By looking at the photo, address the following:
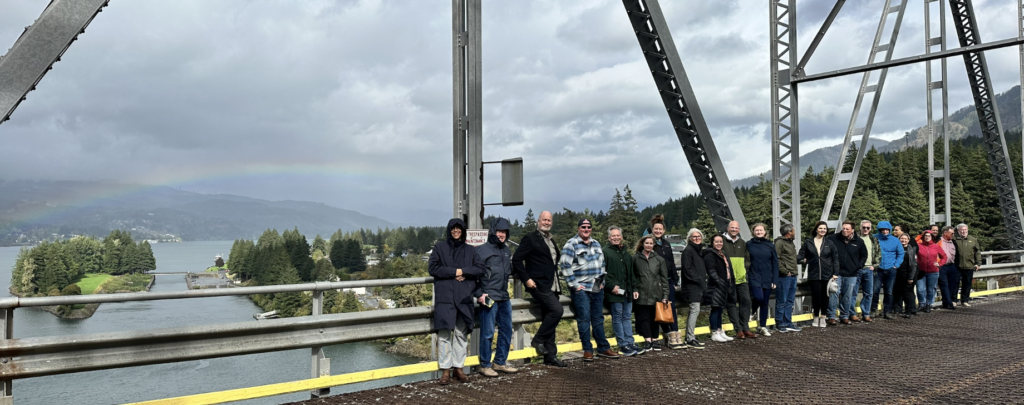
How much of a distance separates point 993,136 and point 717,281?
19157mm

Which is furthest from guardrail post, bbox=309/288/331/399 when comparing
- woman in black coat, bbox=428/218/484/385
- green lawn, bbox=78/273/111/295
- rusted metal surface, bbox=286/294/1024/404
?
green lawn, bbox=78/273/111/295

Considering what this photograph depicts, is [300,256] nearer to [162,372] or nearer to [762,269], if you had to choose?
[162,372]

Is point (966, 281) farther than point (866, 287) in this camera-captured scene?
Yes

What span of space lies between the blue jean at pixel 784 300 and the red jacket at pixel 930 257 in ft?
13.2

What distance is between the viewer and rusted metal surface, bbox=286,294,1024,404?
538 cm

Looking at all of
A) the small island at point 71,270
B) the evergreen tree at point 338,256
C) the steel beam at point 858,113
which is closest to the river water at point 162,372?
the small island at point 71,270

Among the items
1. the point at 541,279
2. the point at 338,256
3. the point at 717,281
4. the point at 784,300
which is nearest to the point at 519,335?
the point at 541,279

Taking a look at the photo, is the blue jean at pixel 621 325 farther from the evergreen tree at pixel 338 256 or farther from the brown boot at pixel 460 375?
the evergreen tree at pixel 338 256

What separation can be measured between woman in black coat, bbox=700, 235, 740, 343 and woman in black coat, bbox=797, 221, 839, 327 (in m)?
2.02

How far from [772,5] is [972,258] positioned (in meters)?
6.46

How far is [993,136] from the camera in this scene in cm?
2148

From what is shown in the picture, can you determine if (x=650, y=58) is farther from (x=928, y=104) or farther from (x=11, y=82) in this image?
(x=928, y=104)

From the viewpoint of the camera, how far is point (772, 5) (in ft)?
40.3

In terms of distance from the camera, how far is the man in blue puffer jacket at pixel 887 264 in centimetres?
1085
